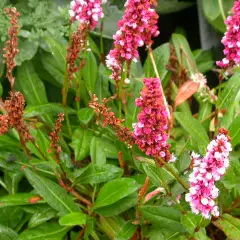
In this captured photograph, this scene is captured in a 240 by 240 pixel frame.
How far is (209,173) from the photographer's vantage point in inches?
42.6

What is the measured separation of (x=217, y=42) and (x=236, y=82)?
2.59 ft

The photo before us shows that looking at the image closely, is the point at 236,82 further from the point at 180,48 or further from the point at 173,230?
the point at 173,230

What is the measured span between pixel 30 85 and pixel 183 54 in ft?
1.88

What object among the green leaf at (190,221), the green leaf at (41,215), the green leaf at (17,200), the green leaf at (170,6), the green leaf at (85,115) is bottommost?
the green leaf at (41,215)

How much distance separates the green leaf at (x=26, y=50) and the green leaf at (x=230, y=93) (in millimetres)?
701

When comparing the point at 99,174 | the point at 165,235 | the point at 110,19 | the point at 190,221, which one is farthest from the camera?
the point at 110,19

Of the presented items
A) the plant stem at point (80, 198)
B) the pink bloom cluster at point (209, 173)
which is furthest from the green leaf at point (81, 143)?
the pink bloom cluster at point (209, 173)

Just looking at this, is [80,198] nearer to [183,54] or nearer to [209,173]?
[209,173]

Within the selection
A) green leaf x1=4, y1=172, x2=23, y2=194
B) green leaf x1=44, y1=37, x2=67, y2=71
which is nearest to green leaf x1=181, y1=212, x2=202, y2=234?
green leaf x1=4, y1=172, x2=23, y2=194

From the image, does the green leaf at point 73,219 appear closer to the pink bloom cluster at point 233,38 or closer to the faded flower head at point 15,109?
the faded flower head at point 15,109

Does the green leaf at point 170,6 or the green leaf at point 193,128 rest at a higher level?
the green leaf at point 170,6

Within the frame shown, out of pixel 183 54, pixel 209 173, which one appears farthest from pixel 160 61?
pixel 209 173

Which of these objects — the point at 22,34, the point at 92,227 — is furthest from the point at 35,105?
the point at 92,227

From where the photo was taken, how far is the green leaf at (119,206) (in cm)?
148
